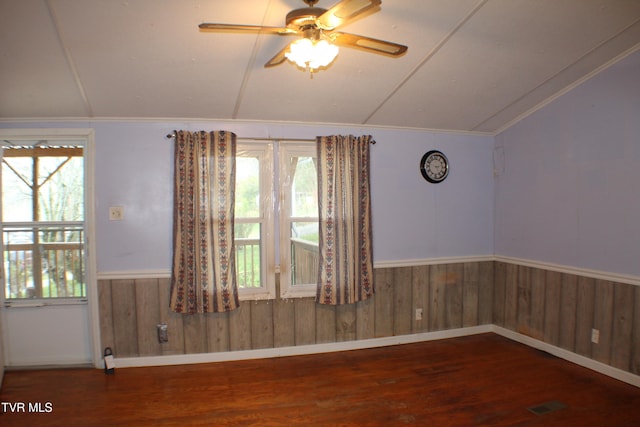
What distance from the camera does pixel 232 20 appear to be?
202 centimetres

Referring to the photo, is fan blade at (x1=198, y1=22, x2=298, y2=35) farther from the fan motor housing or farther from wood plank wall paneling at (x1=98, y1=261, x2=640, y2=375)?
wood plank wall paneling at (x1=98, y1=261, x2=640, y2=375)

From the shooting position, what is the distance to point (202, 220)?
304 cm

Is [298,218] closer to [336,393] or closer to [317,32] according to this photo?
[336,393]

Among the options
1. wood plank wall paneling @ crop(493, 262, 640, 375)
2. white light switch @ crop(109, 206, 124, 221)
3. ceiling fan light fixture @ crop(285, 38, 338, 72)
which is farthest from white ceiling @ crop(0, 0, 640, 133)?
wood plank wall paneling @ crop(493, 262, 640, 375)

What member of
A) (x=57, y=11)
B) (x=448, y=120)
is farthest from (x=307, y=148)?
(x=57, y=11)

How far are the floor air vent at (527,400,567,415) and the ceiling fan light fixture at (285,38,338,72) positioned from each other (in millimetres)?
2631

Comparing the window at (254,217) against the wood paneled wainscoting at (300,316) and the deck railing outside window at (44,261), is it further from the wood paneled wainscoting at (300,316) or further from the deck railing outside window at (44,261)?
the deck railing outside window at (44,261)

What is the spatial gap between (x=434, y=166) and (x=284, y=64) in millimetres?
1947

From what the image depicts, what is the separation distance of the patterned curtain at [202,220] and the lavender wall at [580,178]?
287cm

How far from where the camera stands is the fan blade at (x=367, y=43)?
5.56 ft

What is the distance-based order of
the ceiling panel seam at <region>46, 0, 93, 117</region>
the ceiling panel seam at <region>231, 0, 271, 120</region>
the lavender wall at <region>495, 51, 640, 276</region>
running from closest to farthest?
the ceiling panel seam at <region>46, 0, 93, 117</region> < the ceiling panel seam at <region>231, 0, 271, 120</region> < the lavender wall at <region>495, 51, 640, 276</region>

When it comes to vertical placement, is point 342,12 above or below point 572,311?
above

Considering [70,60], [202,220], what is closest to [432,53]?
[202,220]

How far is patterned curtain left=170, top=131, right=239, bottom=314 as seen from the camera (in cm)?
301
